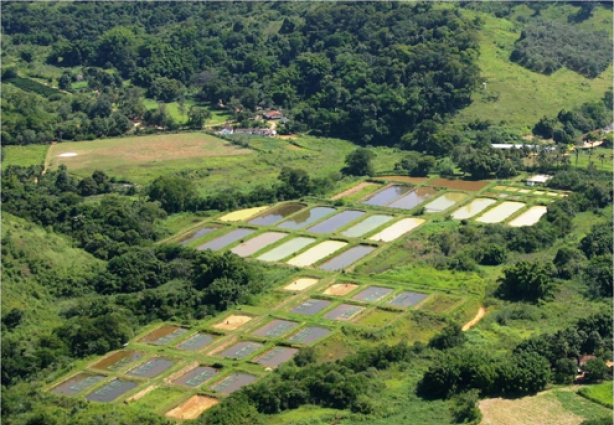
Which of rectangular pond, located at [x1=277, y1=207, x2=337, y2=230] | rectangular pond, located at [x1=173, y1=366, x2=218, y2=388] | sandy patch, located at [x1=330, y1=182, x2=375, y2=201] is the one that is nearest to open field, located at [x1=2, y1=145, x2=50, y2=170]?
rectangular pond, located at [x1=277, y1=207, x2=337, y2=230]

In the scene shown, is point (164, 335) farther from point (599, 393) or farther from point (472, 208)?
point (472, 208)

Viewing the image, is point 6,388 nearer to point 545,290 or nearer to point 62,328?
point 62,328

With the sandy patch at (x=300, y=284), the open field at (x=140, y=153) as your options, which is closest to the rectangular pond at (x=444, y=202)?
the sandy patch at (x=300, y=284)

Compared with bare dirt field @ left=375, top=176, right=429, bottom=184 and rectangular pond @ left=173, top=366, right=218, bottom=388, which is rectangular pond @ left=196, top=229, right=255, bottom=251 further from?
rectangular pond @ left=173, top=366, right=218, bottom=388

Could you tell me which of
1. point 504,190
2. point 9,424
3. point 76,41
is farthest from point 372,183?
point 76,41

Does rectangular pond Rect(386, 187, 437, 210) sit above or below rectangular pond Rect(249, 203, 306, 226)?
above

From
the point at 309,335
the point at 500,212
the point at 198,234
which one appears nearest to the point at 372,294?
the point at 309,335
